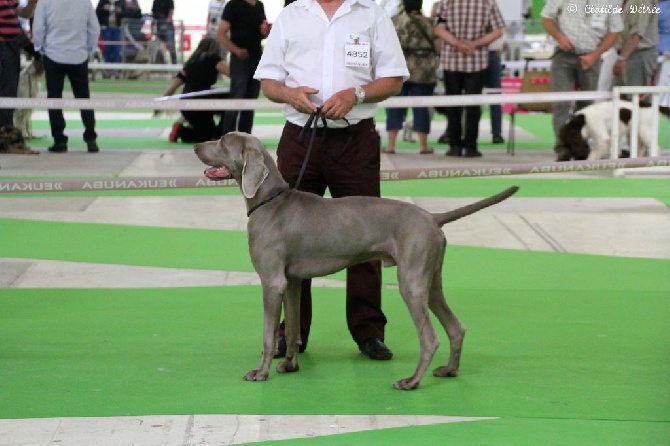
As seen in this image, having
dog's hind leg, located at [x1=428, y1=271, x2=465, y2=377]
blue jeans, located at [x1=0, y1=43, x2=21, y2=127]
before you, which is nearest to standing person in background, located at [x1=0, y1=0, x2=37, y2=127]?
blue jeans, located at [x1=0, y1=43, x2=21, y2=127]

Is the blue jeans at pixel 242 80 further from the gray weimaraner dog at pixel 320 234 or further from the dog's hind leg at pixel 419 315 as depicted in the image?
the dog's hind leg at pixel 419 315

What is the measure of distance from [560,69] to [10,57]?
648cm

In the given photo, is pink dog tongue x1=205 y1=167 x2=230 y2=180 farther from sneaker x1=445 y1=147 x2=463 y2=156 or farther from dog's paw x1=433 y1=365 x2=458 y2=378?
sneaker x1=445 y1=147 x2=463 y2=156

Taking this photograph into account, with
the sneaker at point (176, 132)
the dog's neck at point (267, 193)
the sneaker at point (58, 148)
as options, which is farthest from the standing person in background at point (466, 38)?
the dog's neck at point (267, 193)

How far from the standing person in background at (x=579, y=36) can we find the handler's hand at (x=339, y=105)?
315 inches

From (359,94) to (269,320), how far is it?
1.15 metres

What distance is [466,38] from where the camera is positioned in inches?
554

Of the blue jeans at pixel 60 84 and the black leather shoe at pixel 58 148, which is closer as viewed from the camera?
the blue jeans at pixel 60 84

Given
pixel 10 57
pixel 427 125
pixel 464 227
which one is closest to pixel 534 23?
pixel 427 125

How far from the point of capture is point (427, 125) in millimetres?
15000

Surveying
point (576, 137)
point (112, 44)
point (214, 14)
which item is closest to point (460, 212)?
point (576, 137)

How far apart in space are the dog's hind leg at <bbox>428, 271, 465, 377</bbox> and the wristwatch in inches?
36.2

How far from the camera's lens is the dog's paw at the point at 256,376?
17.6 ft

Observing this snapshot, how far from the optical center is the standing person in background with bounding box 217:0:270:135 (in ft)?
46.5
